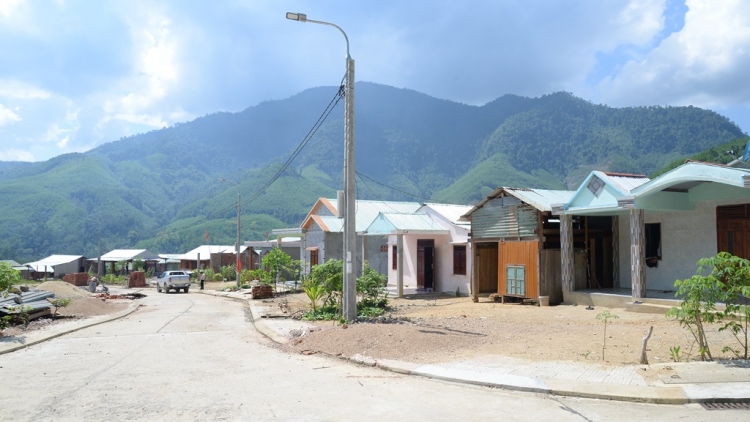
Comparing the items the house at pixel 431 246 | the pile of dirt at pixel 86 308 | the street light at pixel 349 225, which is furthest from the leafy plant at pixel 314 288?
the pile of dirt at pixel 86 308

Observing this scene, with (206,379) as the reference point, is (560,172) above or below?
above

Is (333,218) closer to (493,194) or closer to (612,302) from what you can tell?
(493,194)

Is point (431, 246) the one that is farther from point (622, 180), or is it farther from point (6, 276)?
point (6, 276)

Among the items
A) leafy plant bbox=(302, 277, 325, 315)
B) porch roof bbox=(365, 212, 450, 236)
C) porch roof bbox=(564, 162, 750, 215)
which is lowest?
leafy plant bbox=(302, 277, 325, 315)

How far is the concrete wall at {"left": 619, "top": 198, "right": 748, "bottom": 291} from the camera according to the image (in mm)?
17328

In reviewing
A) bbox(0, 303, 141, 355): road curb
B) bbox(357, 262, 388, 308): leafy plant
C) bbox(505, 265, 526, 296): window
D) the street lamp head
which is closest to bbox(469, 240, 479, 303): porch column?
bbox(505, 265, 526, 296): window

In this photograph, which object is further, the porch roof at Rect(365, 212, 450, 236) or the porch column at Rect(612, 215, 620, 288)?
the porch roof at Rect(365, 212, 450, 236)

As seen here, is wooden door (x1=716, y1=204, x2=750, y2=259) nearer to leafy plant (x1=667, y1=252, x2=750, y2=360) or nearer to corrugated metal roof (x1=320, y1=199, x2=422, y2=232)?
leafy plant (x1=667, y1=252, x2=750, y2=360)

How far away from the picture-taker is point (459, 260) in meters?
25.8

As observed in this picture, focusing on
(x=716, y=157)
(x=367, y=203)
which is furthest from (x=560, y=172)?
(x=367, y=203)

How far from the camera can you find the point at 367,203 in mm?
36438

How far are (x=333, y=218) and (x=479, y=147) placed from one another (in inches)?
5484

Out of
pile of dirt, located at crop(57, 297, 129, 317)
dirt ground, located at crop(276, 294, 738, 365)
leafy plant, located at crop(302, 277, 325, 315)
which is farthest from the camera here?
pile of dirt, located at crop(57, 297, 129, 317)

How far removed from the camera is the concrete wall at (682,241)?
17.3 meters
